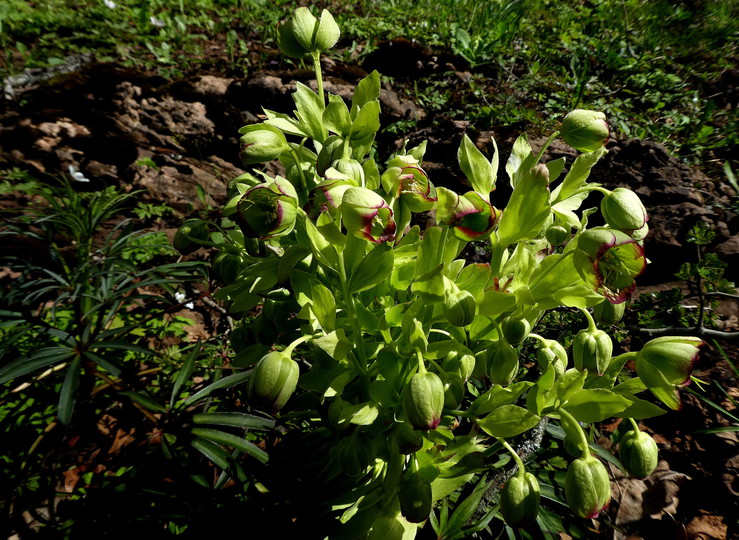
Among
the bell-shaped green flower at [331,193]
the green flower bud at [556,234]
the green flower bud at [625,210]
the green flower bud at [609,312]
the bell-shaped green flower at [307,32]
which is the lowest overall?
the green flower bud at [609,312]

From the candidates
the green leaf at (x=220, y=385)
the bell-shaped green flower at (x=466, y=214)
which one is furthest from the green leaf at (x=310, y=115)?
the green leaf at (x=220, y=385)

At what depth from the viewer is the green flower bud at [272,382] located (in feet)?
1.91

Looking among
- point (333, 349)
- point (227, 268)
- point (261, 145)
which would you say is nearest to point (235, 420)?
point (227, 268)

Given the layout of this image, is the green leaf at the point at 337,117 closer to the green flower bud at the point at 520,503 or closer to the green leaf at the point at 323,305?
the green leaf at the point at 323,305

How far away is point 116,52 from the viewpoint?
2914 mm

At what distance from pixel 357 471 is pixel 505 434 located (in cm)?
23

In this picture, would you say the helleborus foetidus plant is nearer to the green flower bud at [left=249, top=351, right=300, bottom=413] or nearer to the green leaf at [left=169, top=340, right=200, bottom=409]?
the green flower bud at [left=249, top=351, right=300, bottom=413]

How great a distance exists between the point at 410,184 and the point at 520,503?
18.5 inches


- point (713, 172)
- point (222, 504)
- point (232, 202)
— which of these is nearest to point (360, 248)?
point (232, 202)

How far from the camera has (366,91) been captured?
705mm

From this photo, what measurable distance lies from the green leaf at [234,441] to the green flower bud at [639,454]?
688 mm

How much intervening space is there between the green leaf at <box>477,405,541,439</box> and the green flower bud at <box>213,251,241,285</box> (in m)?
0.49

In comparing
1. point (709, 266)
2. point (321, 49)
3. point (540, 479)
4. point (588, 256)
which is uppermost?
point (321, 49)

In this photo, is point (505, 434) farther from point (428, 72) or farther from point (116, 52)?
point (116, 52)
